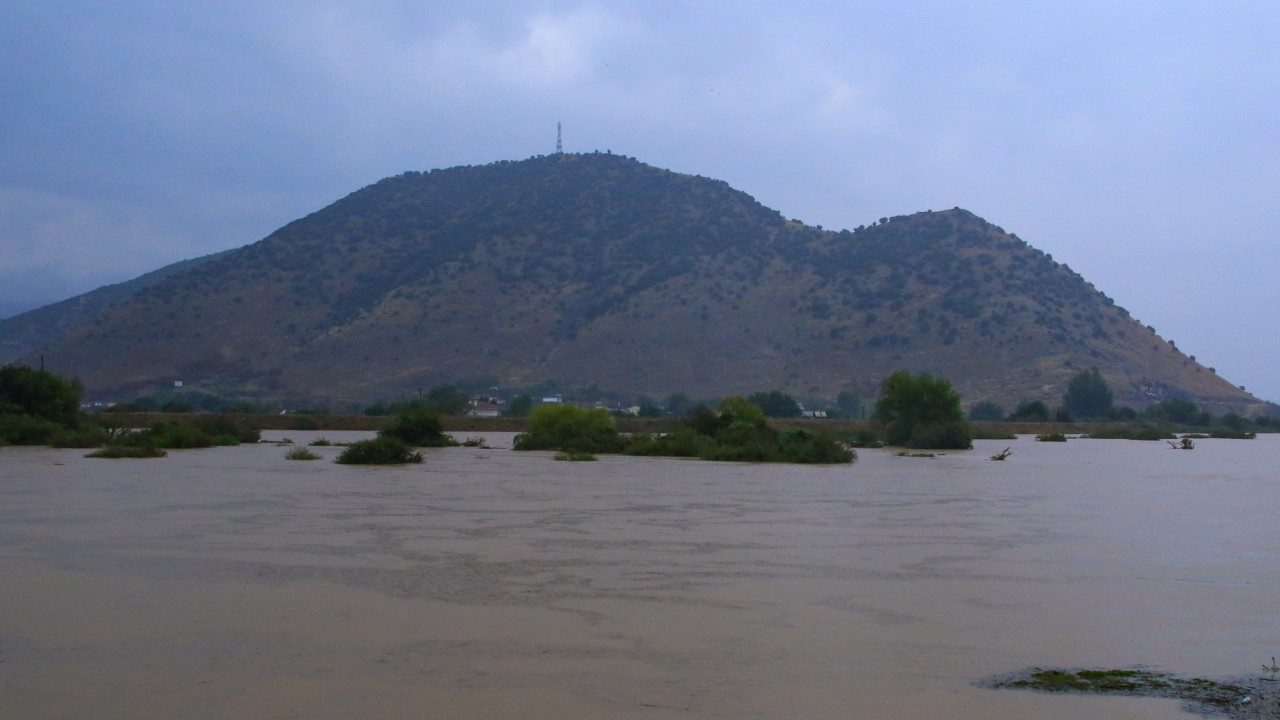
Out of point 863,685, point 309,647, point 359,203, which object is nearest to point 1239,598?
point 863,685

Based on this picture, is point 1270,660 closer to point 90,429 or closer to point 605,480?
point 605,480

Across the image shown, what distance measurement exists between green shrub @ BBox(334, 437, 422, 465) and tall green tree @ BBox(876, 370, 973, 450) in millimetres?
22032

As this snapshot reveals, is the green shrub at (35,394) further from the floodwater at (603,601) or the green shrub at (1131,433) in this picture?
the green shrub at (1131,433)

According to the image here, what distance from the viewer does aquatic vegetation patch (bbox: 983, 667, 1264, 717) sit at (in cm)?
673

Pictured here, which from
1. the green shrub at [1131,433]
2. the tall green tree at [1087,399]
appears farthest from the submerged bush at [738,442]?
the tall green tree at [1087,399]

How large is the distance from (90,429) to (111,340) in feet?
192

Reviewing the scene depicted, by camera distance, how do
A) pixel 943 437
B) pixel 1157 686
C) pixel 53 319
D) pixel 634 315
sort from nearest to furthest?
pixel 1157 686, pixel 943 437, pixel 634 315, pixel 53 319

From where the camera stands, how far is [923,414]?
147 ft

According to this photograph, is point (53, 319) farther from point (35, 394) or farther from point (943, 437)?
point (943, 437)

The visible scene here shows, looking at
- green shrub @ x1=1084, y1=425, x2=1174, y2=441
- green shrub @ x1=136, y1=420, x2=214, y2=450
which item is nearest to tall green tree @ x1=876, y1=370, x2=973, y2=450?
green shrub @ x1=1084, y1=425, x2=1174, y2=441

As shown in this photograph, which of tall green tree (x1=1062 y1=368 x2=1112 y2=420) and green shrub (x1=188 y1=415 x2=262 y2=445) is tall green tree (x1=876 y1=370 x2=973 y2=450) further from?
tall green tree (x1=1062 y1=368 x2=1112 y2=420)

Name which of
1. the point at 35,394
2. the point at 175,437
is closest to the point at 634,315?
the point at 35,394

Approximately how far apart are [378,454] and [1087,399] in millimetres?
51957

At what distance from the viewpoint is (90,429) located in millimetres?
36250
